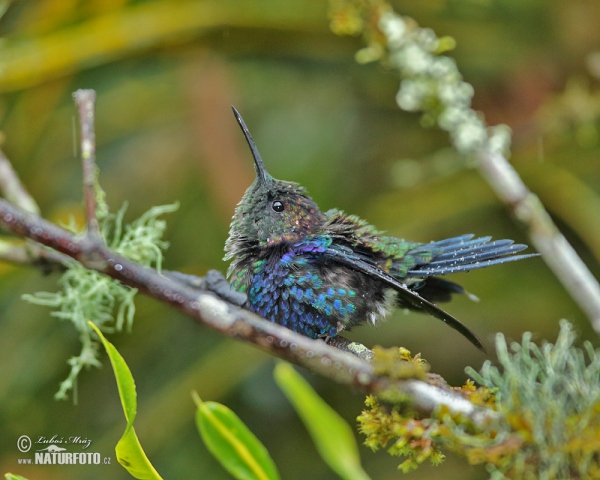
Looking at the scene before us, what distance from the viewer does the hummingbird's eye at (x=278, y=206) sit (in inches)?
74.3

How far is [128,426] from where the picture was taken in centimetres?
98

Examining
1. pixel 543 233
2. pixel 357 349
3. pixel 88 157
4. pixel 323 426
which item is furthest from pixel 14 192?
pixel 543 233

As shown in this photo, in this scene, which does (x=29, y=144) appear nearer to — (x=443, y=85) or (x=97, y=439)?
(x=97, y=439)

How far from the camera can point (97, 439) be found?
2.82m

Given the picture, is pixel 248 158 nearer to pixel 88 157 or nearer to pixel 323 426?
pixel 88 157

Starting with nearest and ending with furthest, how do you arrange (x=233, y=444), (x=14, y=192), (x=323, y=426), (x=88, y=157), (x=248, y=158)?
(x=323, y=426) < (x=233, y=444) < (x=88, y=157) < (x=14, y=192) < (x=248, y=158)

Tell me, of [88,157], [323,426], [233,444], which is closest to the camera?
[323,426]

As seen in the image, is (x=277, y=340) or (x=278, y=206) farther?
(x=278, y=206)

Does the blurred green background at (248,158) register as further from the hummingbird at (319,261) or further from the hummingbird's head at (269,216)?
the hummingbird's head at (269,216)

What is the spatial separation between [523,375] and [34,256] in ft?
4.05

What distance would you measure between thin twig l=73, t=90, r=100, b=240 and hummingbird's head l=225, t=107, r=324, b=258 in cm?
68

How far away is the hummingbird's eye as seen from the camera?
189cm

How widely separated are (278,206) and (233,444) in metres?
1.04

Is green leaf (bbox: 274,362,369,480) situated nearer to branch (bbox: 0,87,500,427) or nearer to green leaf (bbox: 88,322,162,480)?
branch (bbox: 0,87,500,427)
